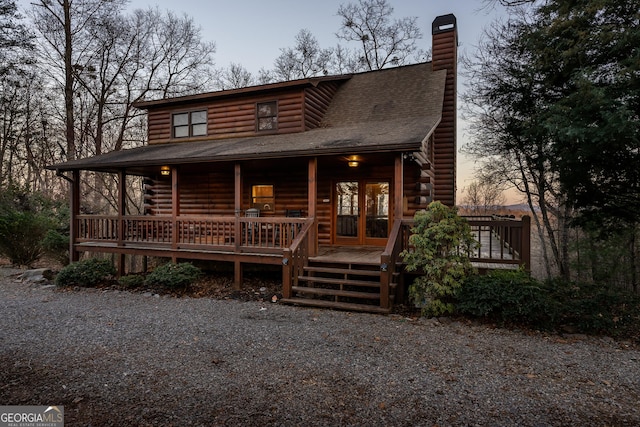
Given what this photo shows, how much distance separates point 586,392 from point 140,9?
2324 cm

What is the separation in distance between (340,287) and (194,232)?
4301mm

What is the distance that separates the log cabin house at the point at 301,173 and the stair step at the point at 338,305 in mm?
44

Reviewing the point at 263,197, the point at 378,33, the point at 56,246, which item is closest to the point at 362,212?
the point at 263,197

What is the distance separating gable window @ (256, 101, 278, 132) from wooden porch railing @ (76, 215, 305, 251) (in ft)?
10.8

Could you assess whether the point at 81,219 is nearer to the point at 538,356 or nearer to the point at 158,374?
the point at 158,374

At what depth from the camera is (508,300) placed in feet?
19.1

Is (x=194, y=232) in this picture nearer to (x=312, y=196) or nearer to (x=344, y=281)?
(x=312, y=196)

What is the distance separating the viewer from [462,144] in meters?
15.5

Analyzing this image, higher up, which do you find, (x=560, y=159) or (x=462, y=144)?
(x=462, y=144)

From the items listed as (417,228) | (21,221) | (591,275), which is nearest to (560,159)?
(417,228)

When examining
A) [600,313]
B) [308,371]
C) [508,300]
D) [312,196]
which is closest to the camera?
[308,371]

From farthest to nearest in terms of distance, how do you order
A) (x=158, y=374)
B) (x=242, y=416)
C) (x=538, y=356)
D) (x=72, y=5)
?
(x=72, y=5) → (x=538, y=356) → (x=158, y=374) → (x=242, y=416)

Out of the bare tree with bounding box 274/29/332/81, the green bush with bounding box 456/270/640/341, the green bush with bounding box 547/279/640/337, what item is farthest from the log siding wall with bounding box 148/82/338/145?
the bare tree with bounding box 274/29/332/81

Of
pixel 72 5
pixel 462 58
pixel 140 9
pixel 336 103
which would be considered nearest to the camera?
pixel 336 103
